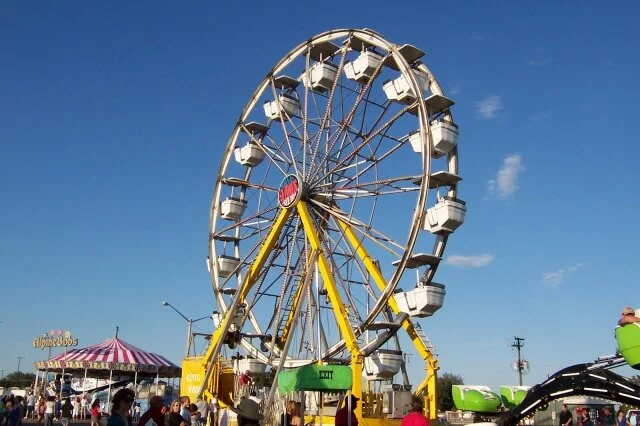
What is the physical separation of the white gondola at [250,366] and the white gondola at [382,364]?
527 centimetres

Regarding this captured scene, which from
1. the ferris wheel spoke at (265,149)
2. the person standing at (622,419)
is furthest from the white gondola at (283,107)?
the person standing at (622,419)

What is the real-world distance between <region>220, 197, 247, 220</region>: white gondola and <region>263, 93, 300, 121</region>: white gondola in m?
3.79

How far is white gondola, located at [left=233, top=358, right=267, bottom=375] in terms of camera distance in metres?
26.0

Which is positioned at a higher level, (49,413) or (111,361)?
(111,361)

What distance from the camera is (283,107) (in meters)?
28.7

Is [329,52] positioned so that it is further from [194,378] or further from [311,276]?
[194,378]

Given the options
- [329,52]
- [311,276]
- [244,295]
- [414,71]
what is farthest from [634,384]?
[329,52]

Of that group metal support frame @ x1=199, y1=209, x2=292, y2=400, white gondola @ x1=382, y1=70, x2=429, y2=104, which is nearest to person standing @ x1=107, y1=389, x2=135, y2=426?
white gondola @ x1=382, y1=70, x2=429, y2=104

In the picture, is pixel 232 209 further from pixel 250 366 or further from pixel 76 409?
pixel 76 409

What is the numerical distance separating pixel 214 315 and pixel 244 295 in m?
3.60

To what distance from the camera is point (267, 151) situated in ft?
94.7

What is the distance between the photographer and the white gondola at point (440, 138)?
2283 centimetres

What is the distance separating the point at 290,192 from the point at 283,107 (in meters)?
4.79

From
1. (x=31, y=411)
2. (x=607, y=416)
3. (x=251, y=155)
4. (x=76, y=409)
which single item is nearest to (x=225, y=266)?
(x=251, y=155)
